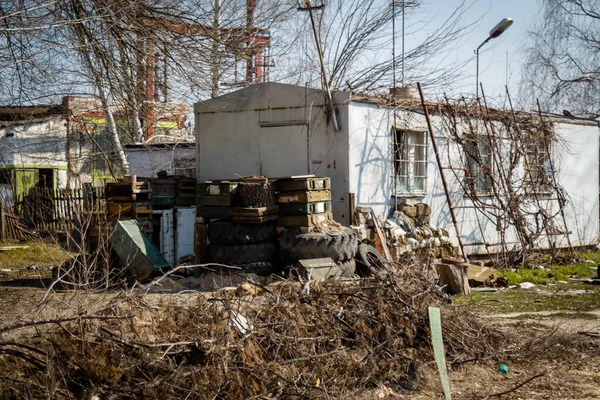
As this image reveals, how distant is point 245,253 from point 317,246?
1.27 meters

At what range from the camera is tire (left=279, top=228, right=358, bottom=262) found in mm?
12242

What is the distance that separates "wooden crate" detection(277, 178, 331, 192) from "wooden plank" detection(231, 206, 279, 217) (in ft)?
1.34

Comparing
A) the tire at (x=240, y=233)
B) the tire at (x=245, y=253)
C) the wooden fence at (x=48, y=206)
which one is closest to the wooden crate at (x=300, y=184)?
the tire at (x=240, y=233)

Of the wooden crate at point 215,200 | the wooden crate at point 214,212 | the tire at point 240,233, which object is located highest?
the wooden crate at point 215,200

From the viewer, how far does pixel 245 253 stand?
12477 mm

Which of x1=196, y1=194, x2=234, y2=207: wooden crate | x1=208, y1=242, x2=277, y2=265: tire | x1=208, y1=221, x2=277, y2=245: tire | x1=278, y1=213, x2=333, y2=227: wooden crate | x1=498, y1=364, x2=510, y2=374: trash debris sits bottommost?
x1=498, y1=364, x2=510, y2=374: trash debris

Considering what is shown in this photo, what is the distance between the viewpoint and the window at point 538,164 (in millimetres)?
17781

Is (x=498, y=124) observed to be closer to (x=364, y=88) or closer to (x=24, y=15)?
(x=364, y=88)

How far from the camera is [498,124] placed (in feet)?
57.0

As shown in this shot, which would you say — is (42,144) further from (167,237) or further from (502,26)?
(502,26)

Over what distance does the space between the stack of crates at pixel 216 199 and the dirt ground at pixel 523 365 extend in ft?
13.9

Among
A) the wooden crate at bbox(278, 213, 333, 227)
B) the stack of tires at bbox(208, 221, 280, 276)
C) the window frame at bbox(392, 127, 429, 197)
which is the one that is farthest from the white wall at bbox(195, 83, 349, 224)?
the stack of tires at bbox(208, 221, 280, 276)

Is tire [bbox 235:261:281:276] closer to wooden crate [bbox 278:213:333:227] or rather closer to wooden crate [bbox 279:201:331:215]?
wooden crate [bbox 278:213:333:227]

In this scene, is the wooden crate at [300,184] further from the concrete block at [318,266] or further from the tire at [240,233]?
the concrete block at [318,266]
